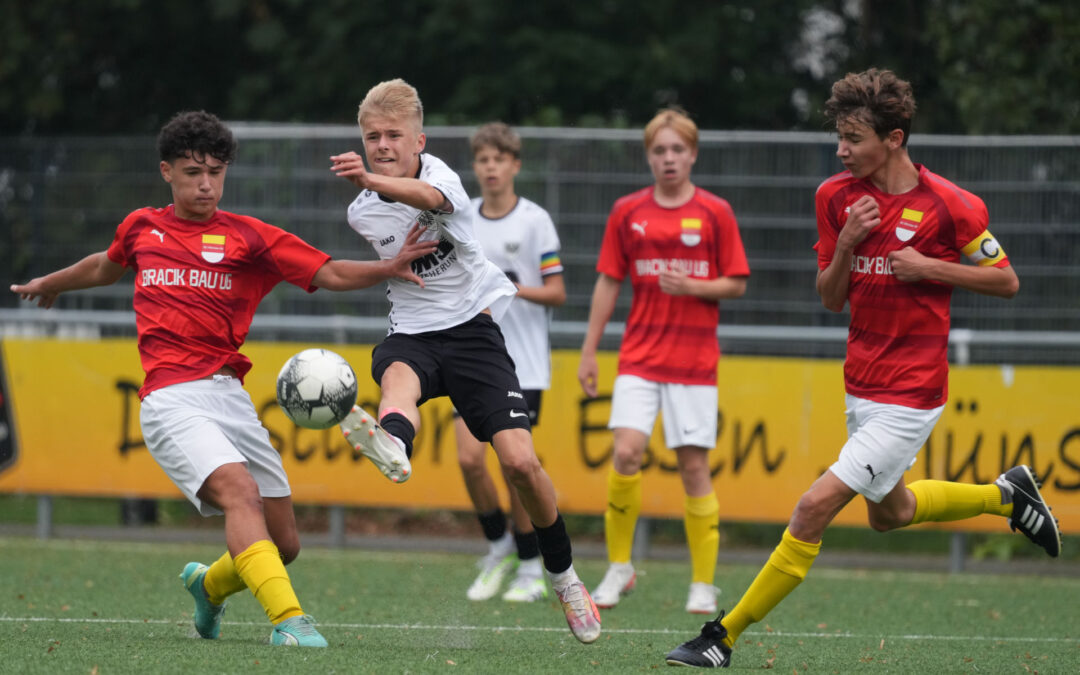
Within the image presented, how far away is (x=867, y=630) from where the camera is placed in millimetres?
6906

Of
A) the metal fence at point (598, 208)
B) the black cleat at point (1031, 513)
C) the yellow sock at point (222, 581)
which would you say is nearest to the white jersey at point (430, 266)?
the yellow sock at point (222, 581)

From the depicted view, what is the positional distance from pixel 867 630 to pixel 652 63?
1066 centimetres

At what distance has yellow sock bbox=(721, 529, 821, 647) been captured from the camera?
5.45 metres

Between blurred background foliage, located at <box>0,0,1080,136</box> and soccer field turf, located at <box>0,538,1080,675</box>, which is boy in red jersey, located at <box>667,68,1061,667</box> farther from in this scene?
blurred background foliage, located at <box>0,0,1080,136</box>

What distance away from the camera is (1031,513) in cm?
597

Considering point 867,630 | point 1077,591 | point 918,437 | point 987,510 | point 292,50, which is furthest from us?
point 292,50

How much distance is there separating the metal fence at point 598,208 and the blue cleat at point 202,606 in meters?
5.02

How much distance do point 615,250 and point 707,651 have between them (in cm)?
306

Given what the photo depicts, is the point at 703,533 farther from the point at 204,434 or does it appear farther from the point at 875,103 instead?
the point at 204,434

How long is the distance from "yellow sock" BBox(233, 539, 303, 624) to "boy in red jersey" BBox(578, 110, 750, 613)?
8.71ft

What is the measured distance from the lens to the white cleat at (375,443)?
501 cm

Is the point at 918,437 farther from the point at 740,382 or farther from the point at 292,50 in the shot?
the point at 292,50

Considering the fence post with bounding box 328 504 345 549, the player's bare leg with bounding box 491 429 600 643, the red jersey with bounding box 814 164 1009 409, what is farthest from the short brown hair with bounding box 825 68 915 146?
the fence post with bounding box 328 504 345 549

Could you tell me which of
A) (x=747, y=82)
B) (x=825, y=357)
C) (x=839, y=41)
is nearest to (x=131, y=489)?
(x=825, y=357)
